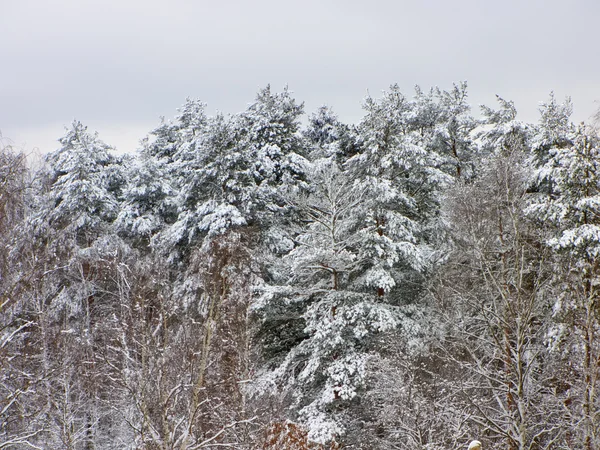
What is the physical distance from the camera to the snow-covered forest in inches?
459

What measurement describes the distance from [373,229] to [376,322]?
321cm

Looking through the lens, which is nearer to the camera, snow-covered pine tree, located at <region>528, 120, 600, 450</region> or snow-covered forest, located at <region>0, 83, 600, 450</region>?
snow-covered pine tree, located at <region>528, 120, 600, 450</region>

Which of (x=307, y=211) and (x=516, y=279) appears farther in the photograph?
(x=307, y=211)

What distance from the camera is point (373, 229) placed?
1670 cm

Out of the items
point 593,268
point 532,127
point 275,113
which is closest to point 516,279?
point 593,268

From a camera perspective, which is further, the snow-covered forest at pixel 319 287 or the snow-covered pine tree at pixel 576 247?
the snow-covered forest at pixel 319 287

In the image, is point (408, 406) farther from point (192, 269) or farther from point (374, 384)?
point (192, 269)

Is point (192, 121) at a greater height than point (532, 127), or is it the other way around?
point (192, 121)

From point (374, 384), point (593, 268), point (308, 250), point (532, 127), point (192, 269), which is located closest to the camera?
point (593, 268)

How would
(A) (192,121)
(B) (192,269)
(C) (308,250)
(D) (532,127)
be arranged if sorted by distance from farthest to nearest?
(A) (192,121), (D) (532,127), (B) (192,269), (C) (308,250)

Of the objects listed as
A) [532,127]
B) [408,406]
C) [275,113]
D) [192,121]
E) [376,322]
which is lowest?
[408,406]

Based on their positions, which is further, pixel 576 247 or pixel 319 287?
pixel 319 287

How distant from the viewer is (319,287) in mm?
16906

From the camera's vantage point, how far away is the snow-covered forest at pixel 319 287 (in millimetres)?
11664
